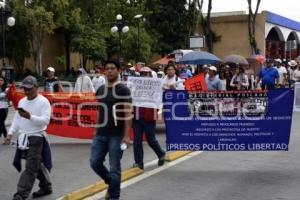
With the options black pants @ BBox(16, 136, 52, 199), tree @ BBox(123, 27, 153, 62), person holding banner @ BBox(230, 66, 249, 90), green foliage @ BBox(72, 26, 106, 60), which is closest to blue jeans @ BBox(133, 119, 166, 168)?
black pants @ BBox(16, 136, 52, 199)

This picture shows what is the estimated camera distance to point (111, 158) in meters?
6.62

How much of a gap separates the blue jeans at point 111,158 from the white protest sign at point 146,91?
245cm

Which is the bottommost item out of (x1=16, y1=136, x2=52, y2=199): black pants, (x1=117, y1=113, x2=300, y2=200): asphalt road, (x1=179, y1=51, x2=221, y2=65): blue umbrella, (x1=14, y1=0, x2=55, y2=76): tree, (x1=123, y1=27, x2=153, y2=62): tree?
(x1=117, y1=113, x2=300, y2=200): asphalt road

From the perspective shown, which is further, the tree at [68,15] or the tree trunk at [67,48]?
the tree trunk at [67,48]

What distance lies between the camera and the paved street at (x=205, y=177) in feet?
24.5

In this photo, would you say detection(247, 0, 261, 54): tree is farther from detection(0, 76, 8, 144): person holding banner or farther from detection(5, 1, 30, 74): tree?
detection(0, 76, 8, 144): person holding banner

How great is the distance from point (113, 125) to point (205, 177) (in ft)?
8.12

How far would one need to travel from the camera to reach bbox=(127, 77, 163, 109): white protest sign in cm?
912

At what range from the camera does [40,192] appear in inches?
290

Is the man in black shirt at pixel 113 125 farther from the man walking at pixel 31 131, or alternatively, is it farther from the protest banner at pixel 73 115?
the protest banner at pixel 73 115

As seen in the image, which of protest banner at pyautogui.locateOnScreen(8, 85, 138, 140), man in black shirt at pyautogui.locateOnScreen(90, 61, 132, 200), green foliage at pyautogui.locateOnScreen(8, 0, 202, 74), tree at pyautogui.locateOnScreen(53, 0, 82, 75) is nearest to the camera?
man in black shirt at pyautogui.locateOnScreen(90, 61, 132, 200)

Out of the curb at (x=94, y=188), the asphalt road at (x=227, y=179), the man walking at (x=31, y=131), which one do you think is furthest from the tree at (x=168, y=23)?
the man walking at (x=31, y=131)

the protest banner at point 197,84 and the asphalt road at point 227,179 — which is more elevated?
the protest banner at point 197,84

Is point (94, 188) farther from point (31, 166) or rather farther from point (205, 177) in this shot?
point (205, 177)
